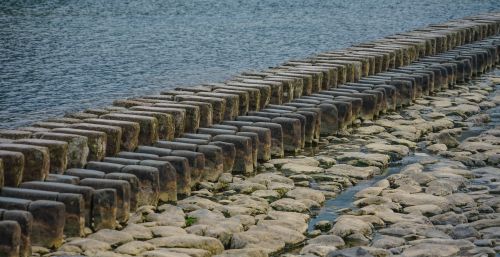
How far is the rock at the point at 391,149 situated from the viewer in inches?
394

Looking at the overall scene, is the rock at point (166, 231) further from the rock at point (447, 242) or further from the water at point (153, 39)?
the water at point (153, 39)

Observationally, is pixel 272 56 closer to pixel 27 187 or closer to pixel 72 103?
pixel 72 103

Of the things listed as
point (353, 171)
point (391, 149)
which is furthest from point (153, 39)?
point (353, 171)

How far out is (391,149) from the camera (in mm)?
10156

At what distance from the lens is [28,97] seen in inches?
549

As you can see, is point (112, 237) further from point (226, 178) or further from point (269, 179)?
point (269, 179)

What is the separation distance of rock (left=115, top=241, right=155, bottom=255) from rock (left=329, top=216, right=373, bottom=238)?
1.32 m

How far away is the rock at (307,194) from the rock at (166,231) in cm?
134

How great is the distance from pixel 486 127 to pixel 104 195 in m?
5.58

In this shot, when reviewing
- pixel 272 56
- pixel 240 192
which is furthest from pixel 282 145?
pixel 272 56

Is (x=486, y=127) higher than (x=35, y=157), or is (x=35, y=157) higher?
(x=35, y=157)

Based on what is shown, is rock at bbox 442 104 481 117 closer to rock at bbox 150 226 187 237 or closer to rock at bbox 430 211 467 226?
rock at bbox 430 211 467 226

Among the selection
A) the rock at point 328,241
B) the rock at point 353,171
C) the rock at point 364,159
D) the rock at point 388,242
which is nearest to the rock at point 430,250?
the rock at point 388,242

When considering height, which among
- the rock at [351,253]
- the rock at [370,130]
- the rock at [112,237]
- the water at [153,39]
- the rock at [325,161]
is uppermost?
the rock at [112,237]
